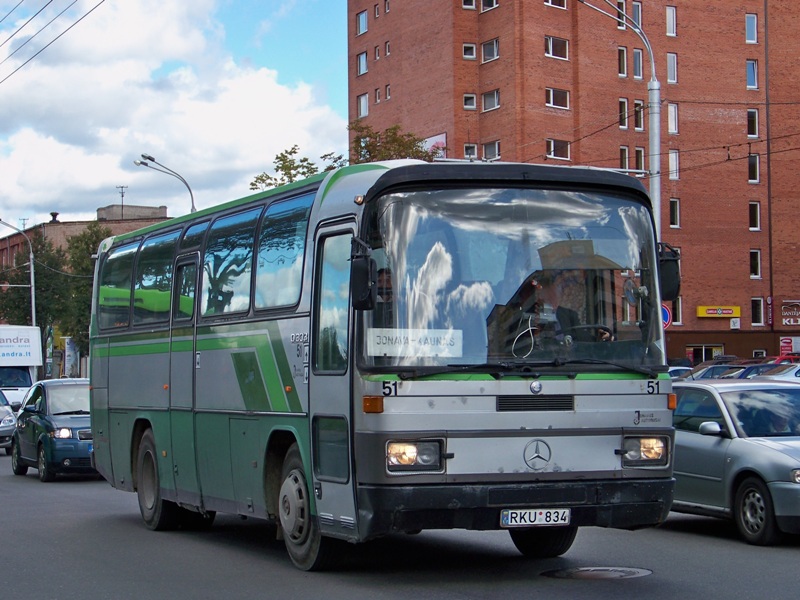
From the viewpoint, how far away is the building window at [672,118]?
62656mm

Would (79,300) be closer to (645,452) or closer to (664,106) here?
(664,106)

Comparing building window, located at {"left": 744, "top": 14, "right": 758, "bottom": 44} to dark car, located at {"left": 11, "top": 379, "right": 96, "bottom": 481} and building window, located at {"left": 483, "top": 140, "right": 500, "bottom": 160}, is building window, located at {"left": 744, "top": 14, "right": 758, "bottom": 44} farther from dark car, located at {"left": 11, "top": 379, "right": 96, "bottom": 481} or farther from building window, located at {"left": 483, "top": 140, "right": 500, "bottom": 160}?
dark car, located at {"left": 11, "top": 379, "right": 96, "bottom": 481}

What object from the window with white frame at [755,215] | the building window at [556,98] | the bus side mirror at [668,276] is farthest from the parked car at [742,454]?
the window with white frame at [755,215]

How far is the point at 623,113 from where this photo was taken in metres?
61.1

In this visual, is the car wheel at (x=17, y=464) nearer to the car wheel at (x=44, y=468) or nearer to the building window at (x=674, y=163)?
the car wheel at (x=44, y=468)

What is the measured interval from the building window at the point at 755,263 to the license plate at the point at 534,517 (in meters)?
58.9

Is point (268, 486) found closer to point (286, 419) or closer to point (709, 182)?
point (286, 419)

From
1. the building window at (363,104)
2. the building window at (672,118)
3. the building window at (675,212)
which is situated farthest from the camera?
the building window at (363,104)

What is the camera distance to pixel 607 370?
9477mm

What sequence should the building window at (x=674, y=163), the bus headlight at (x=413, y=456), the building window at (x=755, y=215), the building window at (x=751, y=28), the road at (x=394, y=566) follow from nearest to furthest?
1. the bus headlight at (x=413, y=456)
2. the road at (x=394, y=566)
3. the building window at (x=674, y=163)
4. the building window at (x=751, y=28)
5. the building window at (x=755, y=215)

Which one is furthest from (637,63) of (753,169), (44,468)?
(44,468)

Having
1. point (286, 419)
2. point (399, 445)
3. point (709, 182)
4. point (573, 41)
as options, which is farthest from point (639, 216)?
point (709, 182)

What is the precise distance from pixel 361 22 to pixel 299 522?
60820 millimetres

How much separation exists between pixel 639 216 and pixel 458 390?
2.09m
